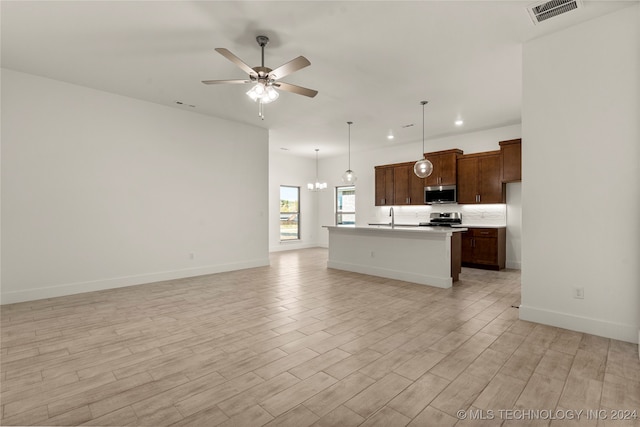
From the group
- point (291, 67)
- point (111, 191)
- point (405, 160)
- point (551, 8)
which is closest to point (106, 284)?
point (111, 191)

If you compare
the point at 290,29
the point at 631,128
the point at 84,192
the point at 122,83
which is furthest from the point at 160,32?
the point at 631,128

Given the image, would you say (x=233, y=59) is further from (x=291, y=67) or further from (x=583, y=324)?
(x=583, y=324)

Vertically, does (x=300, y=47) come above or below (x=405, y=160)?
above

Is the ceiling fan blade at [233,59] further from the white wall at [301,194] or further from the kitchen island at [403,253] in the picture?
the white wall at [301,194]

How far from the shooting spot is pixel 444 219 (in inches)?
297

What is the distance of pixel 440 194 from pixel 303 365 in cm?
615

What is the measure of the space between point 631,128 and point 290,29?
11.2 feet

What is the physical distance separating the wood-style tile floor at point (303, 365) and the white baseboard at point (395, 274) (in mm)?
672

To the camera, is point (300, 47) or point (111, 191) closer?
point (300, 47)

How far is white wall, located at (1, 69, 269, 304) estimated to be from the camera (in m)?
4.20

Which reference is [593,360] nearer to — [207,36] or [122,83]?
[207,36]

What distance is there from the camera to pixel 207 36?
10.8ft

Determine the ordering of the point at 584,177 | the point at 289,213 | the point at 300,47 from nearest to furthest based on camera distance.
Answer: the point at 584,177 < the point at 300,47 < the point at 289,213

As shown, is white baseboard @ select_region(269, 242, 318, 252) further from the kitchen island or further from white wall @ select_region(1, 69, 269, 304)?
the kitchen island
